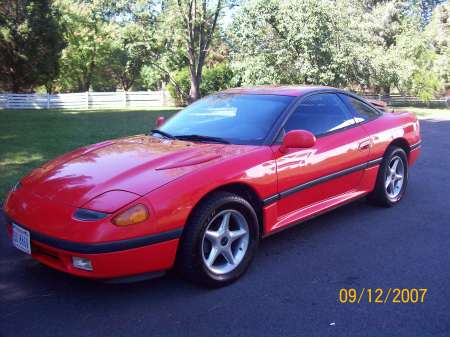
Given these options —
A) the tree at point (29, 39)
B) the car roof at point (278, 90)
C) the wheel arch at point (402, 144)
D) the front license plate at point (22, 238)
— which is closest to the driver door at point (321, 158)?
the car roof at point (278, 90)

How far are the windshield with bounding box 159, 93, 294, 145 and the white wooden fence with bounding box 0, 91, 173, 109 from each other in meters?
24.5

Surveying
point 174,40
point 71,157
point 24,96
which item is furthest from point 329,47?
point 24,96

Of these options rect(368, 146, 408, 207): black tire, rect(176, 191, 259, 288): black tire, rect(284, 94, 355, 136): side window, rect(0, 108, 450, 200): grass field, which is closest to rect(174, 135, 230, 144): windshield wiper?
rect(284, 94, 355, 136): side window

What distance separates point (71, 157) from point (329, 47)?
1650cm

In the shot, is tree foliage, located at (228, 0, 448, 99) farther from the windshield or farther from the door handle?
the windshield

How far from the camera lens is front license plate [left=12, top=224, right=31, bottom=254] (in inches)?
124

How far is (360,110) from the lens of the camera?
5043mm

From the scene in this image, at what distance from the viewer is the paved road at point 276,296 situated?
2807mm

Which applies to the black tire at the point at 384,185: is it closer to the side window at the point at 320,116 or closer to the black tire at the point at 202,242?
the side window at the point at 320,116

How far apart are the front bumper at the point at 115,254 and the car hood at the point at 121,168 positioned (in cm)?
30

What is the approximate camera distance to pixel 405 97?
28984mm

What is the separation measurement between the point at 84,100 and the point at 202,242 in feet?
92.4

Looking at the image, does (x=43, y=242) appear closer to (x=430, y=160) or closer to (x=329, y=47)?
(x=430, y=160)
